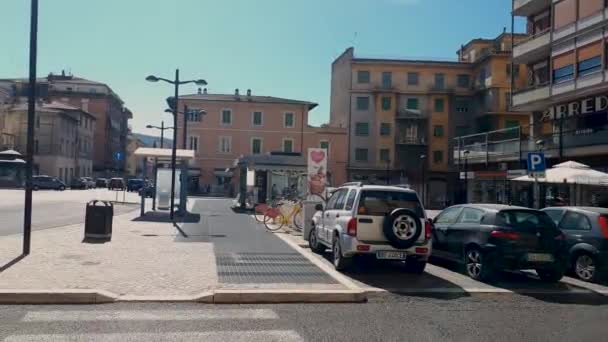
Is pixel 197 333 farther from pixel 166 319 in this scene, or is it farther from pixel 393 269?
pixel 393 269

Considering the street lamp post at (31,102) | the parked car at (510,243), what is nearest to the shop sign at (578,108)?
the parked car at (510,243)

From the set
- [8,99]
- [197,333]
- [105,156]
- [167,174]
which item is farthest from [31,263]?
[105,156]

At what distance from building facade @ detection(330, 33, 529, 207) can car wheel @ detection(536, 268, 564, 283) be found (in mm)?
53699

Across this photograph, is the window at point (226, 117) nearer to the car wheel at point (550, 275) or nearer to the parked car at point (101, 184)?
the parked car at point (101, 184)

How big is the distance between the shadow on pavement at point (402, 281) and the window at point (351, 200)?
4.02ft

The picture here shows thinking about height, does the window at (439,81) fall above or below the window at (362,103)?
above

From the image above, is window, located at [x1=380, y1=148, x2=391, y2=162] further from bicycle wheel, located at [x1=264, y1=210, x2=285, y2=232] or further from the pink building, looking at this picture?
bicycle wheel, located at [x1=264, y1=210, x2=285, y2=232]

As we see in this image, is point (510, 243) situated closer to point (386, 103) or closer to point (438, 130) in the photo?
point (386, 103)

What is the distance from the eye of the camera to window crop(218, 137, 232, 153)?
68.1 meters

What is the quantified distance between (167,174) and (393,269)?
672 inches

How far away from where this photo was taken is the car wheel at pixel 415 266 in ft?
37.1

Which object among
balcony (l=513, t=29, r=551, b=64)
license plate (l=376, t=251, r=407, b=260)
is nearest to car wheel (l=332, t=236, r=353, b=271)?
license plate (l=376, t=251, r=407, b=260)

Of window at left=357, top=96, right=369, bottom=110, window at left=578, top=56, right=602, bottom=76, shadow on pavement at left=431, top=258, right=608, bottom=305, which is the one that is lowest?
shadow on pavement at left=431, top=258, right=608, bottom=305

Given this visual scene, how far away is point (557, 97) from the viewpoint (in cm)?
3153
